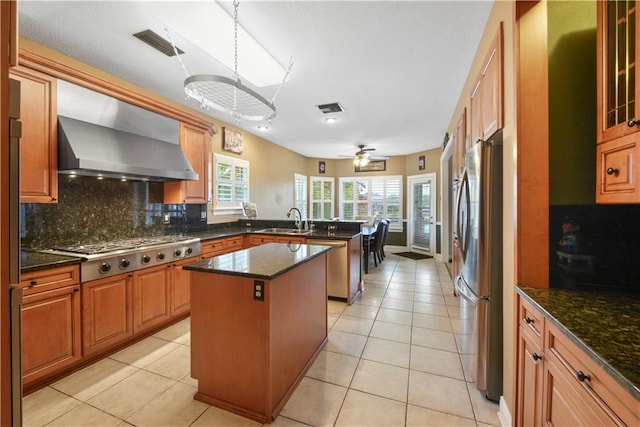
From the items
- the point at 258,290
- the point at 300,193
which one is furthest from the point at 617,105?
the point at 300,193

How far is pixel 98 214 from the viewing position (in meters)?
2.79

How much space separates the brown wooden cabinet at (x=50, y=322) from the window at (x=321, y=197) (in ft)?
20.3

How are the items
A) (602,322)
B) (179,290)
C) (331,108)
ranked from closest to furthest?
(602,322) < (179,290) < (331,108)

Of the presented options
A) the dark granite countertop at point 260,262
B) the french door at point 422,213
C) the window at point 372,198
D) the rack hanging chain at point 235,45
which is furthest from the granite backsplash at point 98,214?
the french door at point 422,213

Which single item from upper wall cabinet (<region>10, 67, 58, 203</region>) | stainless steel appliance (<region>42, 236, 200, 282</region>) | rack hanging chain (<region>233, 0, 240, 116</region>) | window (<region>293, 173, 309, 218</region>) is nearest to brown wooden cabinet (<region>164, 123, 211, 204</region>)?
stainless steel appliance (<region>42, 236, 200, 282</region>)

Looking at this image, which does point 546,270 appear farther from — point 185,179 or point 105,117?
point 105,117

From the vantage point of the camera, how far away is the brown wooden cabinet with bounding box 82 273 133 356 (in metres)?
2.17

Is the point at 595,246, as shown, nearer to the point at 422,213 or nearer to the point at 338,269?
the point at 338,269

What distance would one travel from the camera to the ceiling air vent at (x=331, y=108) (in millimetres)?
3777

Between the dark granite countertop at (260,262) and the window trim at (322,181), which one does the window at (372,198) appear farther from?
the dark granite countertop at (260,262)

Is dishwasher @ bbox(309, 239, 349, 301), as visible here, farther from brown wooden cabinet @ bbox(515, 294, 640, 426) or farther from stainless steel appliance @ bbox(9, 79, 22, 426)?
stainless steel appliance @ bbox(9, 79, 22, 426)

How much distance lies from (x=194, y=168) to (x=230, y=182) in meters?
1.07

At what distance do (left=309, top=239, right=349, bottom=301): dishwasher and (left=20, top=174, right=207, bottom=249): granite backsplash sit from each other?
203 centimetres

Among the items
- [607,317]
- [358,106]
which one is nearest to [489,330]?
[607,317]
